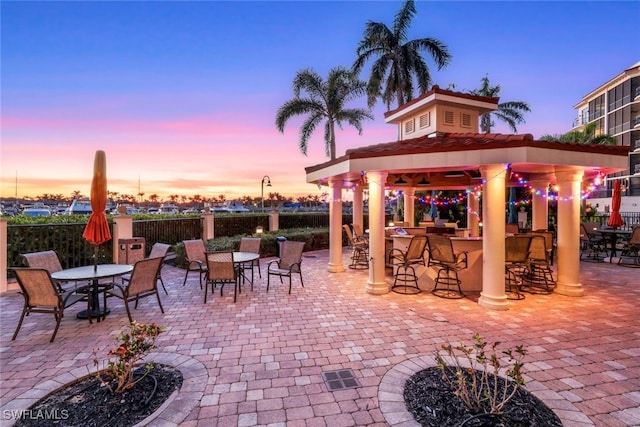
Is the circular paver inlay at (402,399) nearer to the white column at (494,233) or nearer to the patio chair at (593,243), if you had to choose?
the white column at (494,233)

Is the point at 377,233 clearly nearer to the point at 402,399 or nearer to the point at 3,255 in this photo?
the point at 402,399

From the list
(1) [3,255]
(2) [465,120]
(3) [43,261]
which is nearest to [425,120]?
(2) [465,120]

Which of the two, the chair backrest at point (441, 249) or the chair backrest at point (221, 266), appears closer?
the chair backrest at point (221, 266)

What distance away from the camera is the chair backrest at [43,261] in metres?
5.23

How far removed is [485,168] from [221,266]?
18.2 feet

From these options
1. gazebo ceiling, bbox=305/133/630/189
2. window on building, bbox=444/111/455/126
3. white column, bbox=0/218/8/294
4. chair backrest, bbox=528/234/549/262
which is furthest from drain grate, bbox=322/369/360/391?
window on building, bbox=444/111/455/126

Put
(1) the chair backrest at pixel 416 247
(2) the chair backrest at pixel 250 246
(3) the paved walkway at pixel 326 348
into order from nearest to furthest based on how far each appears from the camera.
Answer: (3) the paved walkway at pixel 326 348, (1) the chair backrest at pixel 416 247, (2) the chair backrest at pixel 250 246

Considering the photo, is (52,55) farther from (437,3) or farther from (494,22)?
(494,22)

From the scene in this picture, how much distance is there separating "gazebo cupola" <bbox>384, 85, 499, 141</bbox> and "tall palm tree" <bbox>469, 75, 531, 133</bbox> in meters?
15.0

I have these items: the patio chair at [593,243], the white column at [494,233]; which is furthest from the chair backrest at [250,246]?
the patio chair at [593,243]

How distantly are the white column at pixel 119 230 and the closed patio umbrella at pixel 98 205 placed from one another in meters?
3.69

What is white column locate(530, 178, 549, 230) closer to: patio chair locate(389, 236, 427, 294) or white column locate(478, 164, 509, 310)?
white column locate(478, 164, 509, 310)

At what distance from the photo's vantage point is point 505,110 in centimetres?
2239

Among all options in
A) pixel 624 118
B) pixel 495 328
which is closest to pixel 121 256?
pixel 495 328
